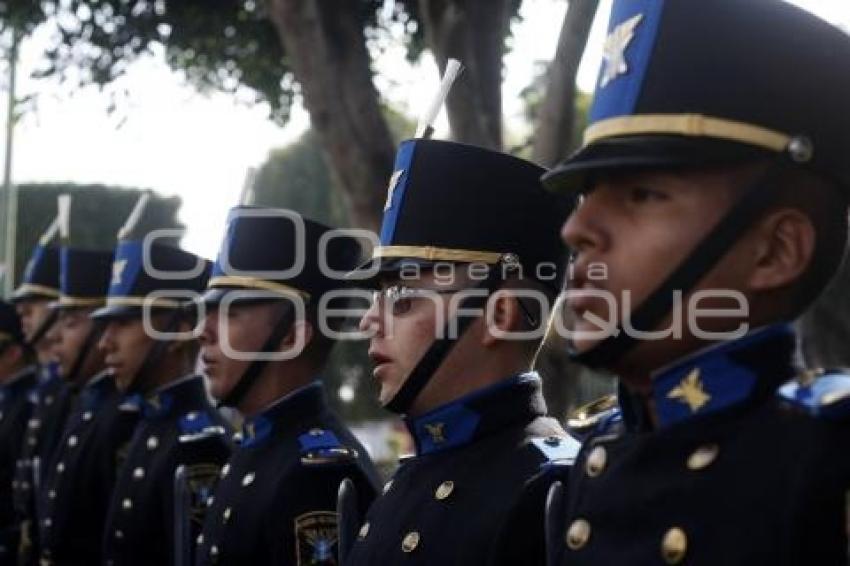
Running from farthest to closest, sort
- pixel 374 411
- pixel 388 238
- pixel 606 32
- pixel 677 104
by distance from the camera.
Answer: pixel 374 411 → pixel 388 238 → pixel 606 32 → pixel 677 104

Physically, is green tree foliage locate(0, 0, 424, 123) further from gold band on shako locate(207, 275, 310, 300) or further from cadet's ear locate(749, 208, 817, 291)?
cadet's ear locate(749, 208, 817, 291)

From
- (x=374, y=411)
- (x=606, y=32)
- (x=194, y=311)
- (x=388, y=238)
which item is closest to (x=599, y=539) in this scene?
(x=606, y=32)

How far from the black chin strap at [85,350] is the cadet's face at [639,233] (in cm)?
562

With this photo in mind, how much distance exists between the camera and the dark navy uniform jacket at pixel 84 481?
21.2 ft

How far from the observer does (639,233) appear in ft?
7.63

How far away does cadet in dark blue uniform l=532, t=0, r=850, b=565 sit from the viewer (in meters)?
2.23

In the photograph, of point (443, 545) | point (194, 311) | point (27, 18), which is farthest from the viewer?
point (27, 18)

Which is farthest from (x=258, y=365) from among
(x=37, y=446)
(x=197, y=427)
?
(x=37, y=446)

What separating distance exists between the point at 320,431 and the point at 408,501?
4.20ft

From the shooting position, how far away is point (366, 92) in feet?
23.3

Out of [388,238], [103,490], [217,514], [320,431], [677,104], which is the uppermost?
[677,104]

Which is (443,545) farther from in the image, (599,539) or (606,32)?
(606,32)

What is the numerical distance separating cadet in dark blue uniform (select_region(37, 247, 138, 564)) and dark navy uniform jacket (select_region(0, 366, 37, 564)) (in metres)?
0.85

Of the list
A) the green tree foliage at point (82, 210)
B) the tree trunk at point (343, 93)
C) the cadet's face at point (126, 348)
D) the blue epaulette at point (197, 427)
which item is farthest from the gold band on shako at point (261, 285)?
the green tree foliage at point (82, 210)
